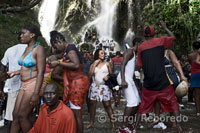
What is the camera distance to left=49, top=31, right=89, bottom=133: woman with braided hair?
4.08 meters

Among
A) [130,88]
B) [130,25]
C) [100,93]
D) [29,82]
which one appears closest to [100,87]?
[100,93]

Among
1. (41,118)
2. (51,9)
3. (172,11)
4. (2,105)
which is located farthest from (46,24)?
(41,118)

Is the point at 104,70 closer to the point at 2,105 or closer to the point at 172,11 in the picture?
the point at 2,105

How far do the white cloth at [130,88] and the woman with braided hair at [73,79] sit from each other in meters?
1.01

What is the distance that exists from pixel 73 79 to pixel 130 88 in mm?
1229

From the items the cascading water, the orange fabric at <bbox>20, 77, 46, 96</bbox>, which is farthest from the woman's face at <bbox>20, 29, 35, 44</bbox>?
the cascading water

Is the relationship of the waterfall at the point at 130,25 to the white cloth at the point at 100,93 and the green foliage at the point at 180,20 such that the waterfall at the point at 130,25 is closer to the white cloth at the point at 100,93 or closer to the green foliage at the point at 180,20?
the green foliage at the point at 180,20

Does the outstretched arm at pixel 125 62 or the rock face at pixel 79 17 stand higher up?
the rock face at pixel 79 17

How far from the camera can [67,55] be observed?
13.6 ft

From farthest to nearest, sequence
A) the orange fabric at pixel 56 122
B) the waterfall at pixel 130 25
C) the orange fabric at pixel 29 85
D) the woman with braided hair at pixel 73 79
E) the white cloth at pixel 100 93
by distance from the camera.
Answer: the waterfall at pixel 130 25 → the white cloth at pixel 100 93 → the woman with braided hair at pixel 73 79 → the orange fabric at pixel 29 85 → the orange fabric at pixel 56 122

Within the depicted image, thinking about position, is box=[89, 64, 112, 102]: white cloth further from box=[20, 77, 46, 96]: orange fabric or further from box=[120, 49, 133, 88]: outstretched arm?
box=[20, 77, 46, 96]: orange fabric

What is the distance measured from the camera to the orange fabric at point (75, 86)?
4.11 m

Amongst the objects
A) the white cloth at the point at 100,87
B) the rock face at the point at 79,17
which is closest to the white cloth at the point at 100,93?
the white cloth at the point at 100,87

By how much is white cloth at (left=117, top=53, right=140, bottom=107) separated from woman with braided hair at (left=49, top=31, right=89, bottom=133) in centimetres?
101
